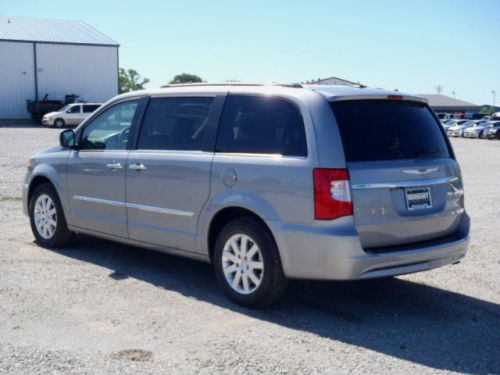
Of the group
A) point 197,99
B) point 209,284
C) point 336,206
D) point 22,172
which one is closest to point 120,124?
point 197,99

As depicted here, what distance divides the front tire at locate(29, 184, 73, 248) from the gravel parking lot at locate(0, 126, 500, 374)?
17 cm

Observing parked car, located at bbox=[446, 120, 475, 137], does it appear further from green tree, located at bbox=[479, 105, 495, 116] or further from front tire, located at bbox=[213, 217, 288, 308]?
green tree, located at bbox=[479, 105, 495, 116]

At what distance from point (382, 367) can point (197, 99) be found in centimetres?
308

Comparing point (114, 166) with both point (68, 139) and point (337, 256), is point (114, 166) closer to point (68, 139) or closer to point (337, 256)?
point (68, 139)

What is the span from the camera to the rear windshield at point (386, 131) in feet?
17.8

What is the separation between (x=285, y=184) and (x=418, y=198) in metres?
1.12

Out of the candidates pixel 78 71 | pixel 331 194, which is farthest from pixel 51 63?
pixel 331 194

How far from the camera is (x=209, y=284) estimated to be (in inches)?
257

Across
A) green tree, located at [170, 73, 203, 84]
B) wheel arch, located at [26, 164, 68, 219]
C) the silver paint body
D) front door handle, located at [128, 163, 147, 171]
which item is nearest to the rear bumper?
the silver paint body

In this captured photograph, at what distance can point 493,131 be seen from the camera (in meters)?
49.6

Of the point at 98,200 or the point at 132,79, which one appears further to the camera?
the point at 132,79

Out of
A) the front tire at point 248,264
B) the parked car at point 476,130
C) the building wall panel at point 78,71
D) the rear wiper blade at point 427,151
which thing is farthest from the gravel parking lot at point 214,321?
the parked car at point 476,130

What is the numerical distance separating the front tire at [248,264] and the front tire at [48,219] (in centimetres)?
251

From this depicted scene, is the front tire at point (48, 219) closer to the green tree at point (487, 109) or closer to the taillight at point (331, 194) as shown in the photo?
the taillight at point (331, 194)
